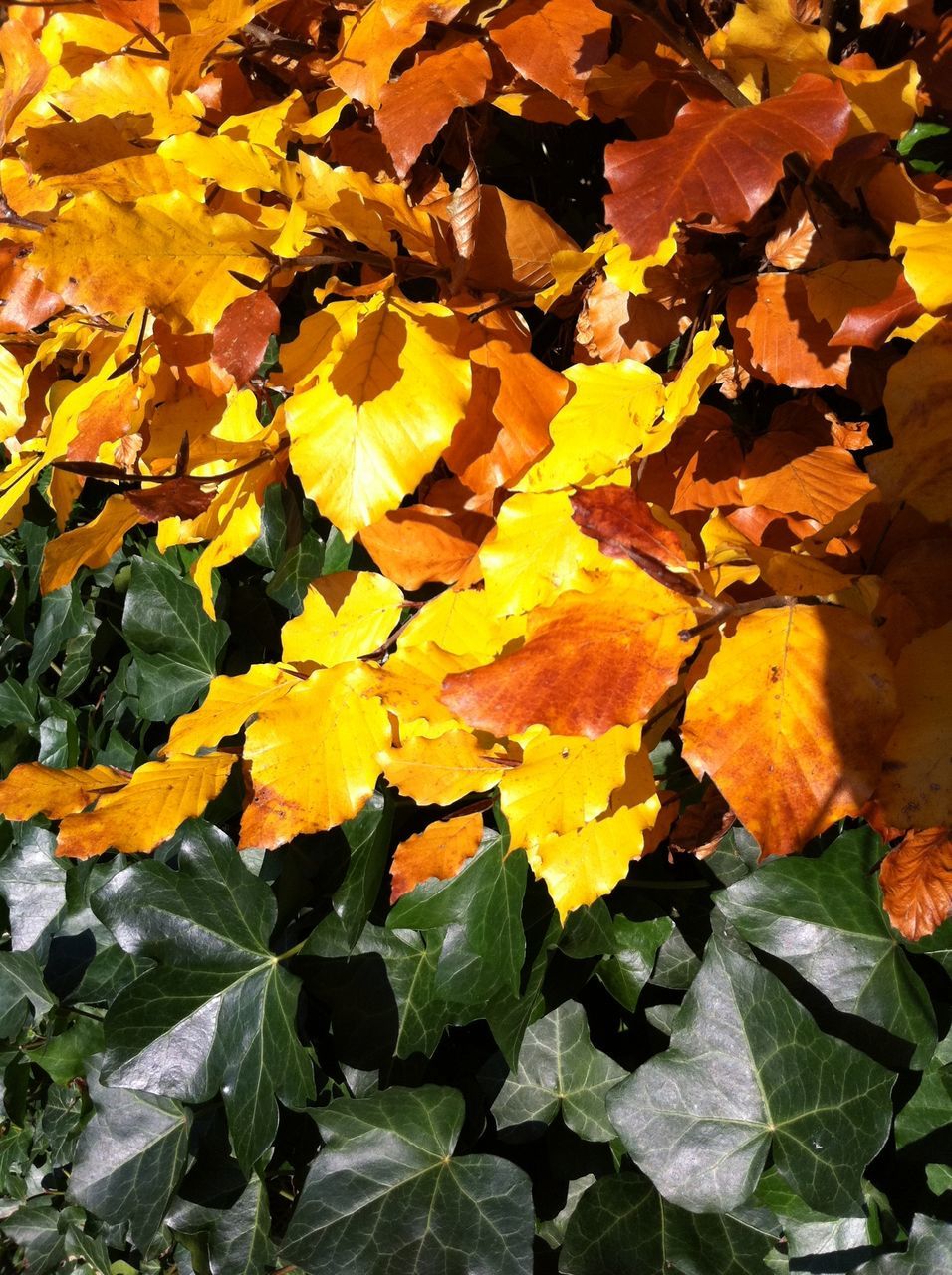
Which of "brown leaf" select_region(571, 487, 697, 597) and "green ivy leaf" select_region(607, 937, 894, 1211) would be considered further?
"green ivy leaf" select_region(607, 937, 894, 1211)

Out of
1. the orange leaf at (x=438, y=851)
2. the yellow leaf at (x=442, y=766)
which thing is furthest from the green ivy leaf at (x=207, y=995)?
the yellow leaf at (x=442, y=766)

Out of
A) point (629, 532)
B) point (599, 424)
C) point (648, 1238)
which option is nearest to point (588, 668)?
point (629, 532)

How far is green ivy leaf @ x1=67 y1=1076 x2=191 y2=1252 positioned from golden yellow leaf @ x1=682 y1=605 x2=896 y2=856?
0.90 metres

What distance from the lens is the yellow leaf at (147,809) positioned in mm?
663

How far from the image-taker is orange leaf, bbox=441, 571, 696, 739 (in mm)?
457

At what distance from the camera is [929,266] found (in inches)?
18.0

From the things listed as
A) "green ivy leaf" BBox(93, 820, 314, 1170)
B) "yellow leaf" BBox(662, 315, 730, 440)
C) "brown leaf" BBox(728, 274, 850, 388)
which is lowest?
"green ivy leaf" BBox(93, 820, 314, 1170)

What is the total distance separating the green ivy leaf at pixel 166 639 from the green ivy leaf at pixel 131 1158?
1.45ft

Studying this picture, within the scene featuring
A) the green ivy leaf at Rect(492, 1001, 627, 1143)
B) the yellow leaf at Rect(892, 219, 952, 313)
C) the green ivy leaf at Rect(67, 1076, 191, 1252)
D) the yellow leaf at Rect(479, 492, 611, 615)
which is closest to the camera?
the yellow leaf at Rect(892, 219, 952, 313)

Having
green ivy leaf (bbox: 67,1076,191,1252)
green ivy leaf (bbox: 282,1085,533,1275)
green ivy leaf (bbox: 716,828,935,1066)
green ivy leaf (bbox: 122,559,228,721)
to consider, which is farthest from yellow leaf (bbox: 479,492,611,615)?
green ivy leaf (bbox: 67,1076,191,1252)

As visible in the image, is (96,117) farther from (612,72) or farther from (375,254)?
(612,72)

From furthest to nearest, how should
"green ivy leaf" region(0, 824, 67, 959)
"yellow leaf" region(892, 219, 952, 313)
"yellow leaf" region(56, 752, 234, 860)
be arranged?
"green ivy leaf" region(0, 824, 67, 959) → "yellow leaf" region(56, 752, 234, 860) → "yellow leaf" region(892, 219, 952, 313)

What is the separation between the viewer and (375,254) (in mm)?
664

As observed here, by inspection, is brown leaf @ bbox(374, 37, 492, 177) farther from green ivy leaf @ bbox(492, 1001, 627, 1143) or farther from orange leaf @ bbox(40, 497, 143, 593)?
green ivy leaf @ bbox(492, 1001, 627, 1143)
